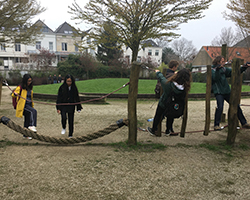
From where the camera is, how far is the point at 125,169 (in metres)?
3.82

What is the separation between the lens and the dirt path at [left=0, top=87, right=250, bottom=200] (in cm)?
310

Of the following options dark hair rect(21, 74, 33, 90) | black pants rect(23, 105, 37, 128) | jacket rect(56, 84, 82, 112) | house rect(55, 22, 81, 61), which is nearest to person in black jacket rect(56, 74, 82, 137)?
jacket rect(56, 84, 82, 112)

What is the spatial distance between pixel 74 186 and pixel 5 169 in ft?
4.86

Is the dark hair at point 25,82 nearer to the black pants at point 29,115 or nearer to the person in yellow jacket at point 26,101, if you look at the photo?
the person in yellow jacket at point 26,101

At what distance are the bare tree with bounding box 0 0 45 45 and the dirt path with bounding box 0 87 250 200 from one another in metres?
9.41

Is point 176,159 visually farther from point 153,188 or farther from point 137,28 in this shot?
point 137,28

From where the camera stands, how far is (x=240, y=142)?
5273mm

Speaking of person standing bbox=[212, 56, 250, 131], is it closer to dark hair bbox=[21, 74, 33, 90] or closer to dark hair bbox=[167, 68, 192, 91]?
dark hair bbox=[167, 68, 192, 91]

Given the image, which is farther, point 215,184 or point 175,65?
point 175,65

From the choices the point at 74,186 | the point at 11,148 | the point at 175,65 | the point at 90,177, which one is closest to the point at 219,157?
the point at 175,65

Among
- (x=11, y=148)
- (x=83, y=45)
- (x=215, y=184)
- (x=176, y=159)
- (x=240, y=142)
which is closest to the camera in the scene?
(x=215, y=184)

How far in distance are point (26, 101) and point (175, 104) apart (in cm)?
389

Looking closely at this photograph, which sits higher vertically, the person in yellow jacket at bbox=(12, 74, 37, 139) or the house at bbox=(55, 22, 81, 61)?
the house at bbox=(55, 22, 81, 61)

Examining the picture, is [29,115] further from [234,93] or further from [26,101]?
[234,93]
